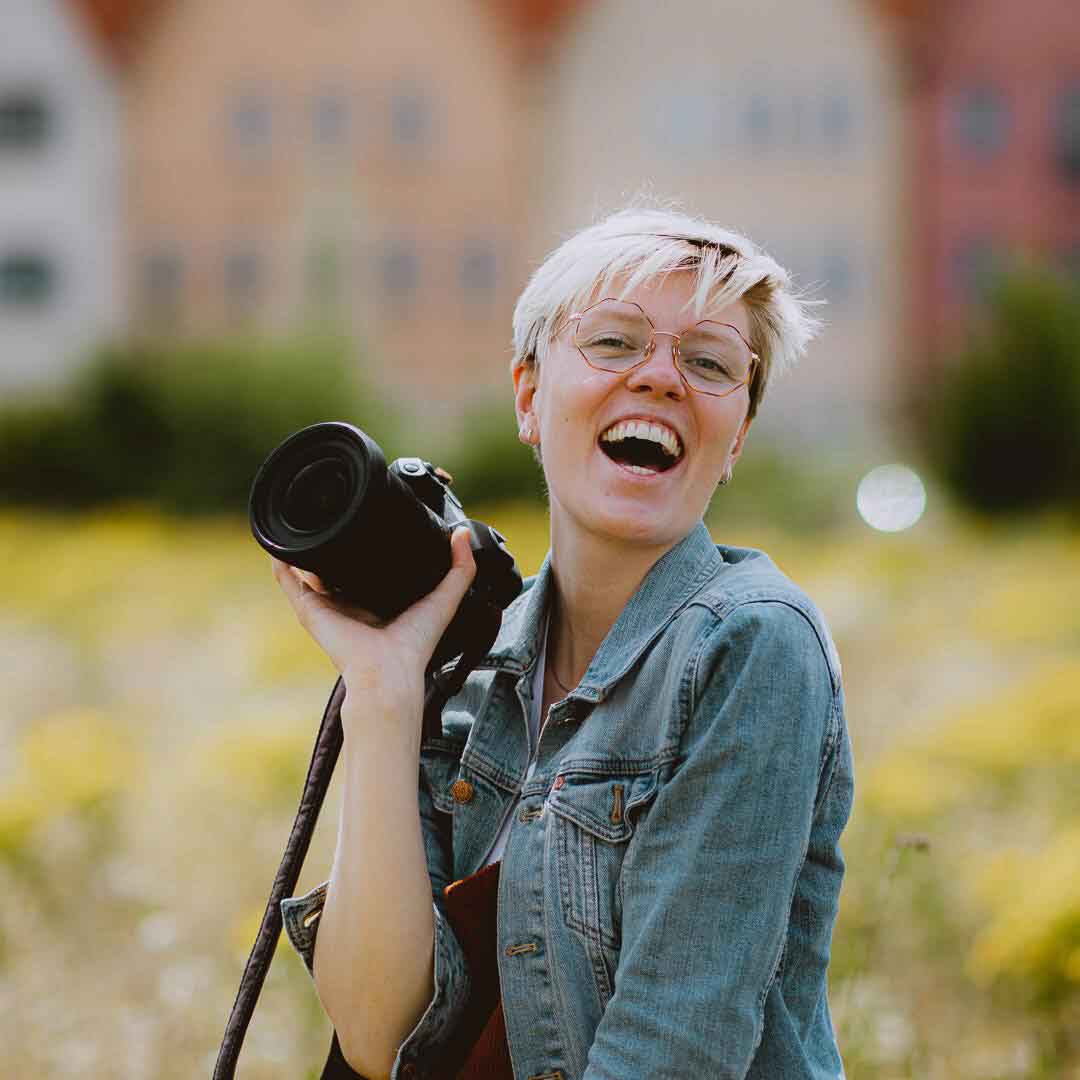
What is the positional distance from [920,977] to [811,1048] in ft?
7.72

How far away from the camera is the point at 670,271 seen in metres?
1.44

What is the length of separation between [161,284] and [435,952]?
2145 cm

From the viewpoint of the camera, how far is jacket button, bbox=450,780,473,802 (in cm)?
153

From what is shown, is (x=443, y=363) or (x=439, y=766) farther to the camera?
(x=443, y=363)

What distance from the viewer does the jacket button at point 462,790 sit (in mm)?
1533

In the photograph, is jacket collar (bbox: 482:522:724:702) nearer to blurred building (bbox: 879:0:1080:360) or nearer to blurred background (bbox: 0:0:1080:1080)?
blurred background (bbox: 0:0:1080:1080)

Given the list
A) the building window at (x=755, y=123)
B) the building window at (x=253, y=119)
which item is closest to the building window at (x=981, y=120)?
the building window at (x=755, y=123)

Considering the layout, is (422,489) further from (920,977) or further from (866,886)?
(920,977)

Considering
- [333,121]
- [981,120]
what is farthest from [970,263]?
[333,121]

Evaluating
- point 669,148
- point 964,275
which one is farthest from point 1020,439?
point 669,148

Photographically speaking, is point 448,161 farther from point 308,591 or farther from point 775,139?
point 308,591

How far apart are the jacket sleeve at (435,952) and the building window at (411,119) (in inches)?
840

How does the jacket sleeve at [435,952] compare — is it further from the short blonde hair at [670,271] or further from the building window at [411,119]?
the building window at [411,119]

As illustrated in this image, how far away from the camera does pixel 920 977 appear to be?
3.57m
